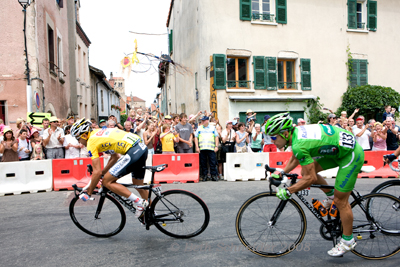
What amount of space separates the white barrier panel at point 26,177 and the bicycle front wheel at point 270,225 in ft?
22.7

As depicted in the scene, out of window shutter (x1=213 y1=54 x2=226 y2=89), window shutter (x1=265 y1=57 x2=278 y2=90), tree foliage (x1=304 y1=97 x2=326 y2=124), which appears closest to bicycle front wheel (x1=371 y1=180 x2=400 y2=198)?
window shutter (x1=213 y1=54 x2=226 y2=89)

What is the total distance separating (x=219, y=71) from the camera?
54.2ft

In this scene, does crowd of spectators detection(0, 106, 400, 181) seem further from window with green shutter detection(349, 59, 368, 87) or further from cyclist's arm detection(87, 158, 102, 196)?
window with green shutter detection(349, 59, 368, 87)

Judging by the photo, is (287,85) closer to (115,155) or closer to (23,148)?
(23,148)

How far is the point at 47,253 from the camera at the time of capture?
14.4ft

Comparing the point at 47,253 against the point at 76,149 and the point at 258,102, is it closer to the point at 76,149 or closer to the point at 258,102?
the point at 76,149

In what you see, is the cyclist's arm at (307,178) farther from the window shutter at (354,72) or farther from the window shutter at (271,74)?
the window shutter at (354,72)

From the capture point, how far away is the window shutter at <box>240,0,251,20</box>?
1678cm

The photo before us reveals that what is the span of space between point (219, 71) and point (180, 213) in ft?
41.3

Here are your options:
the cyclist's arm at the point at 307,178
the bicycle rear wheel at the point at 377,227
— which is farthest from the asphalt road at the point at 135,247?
the cyclist's arm at the point at 307,178

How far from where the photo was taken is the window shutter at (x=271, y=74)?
679 inches

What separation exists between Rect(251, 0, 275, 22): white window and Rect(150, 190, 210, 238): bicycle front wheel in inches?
572

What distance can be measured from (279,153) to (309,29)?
10.2 m

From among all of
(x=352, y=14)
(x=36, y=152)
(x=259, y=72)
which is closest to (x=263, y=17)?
(x=259, y=72)
